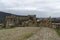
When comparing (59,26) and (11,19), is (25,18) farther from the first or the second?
(59,26)

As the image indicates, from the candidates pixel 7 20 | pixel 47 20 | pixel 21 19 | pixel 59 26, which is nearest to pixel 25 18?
pixel 21 19

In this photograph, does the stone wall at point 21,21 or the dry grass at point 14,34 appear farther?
the stone wall at point 21,21

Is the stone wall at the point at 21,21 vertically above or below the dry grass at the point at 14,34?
below

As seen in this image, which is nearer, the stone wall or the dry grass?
the dry grass

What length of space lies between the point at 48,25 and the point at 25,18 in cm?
1023

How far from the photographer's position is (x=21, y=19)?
53188 millimetres

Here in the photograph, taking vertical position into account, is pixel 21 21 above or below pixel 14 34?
below

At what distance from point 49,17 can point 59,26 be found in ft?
21.2

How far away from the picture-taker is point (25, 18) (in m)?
53.6

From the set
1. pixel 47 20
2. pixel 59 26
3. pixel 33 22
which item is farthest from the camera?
pixel 33 22

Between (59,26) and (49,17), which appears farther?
(49,17)

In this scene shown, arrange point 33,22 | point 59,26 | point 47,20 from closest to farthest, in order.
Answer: point 59,26
point 47,20
point 33,22

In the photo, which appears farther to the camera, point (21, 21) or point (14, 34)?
point (21, 21)

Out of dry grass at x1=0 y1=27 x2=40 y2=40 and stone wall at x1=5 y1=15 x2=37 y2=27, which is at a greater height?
dry grass at x1=0 y1=27 x2=40 y2=40
